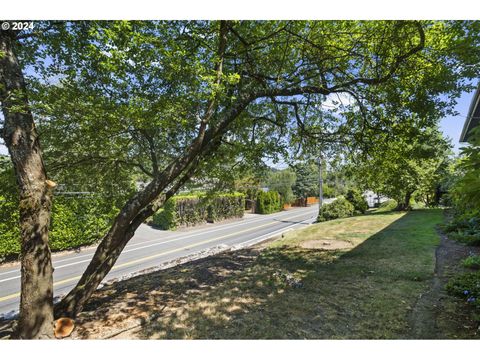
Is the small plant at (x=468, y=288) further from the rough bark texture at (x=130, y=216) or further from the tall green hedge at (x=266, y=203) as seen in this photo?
the tall green hedge at (x=266, y=203)

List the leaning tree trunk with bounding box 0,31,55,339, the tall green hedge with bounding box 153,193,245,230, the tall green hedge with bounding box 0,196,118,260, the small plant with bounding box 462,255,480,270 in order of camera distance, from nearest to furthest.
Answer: the leaning tree trunk with bounding box 0,31,55,339, the small plant with bounding box 462,255,480,270, the tall green hedge with bounding box 0,196,118,260, the tall green hedge with bounding box 153,193,245,230

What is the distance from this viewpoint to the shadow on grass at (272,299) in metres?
2.69

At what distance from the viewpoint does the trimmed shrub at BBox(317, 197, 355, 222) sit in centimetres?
1434

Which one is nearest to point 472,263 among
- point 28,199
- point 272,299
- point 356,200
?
point 272,299

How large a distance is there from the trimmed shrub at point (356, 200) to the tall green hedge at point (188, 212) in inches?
296

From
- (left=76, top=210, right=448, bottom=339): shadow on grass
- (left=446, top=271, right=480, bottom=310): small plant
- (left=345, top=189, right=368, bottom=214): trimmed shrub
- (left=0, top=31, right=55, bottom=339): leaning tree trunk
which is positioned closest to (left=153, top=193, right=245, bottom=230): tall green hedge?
(left=76, top=210, right=448, bottom=339): shadow on grass

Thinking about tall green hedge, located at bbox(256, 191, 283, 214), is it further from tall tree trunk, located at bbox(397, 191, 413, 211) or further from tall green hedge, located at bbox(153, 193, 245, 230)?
tall tree trunk, located at bbox(397, 191, 413, 211)

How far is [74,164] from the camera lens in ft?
12.2

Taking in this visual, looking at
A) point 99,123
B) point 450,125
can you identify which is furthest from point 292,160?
point 99,123

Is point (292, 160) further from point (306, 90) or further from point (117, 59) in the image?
point (117, 59)

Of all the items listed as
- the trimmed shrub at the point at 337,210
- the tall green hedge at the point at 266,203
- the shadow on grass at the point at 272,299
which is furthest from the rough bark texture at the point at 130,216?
the tall green hedge at the point at 266,203

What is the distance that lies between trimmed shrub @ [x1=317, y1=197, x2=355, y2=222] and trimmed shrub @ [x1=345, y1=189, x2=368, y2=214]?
1.89ft

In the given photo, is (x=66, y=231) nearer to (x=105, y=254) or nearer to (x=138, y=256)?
(x=138, y=256)
